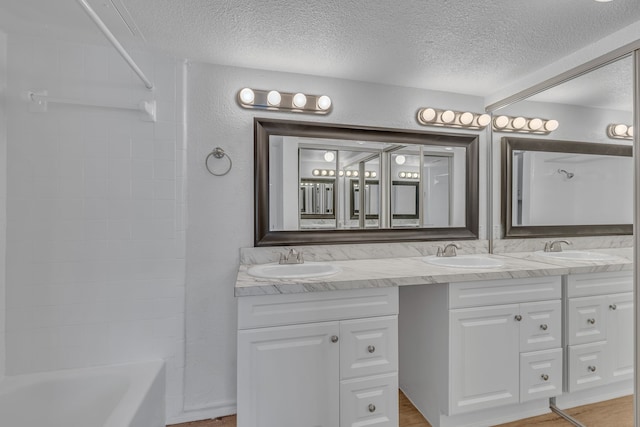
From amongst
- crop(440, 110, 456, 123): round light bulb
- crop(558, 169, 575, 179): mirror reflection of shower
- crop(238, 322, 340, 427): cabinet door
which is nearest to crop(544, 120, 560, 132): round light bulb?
crop(558, 169, 575, 179): mirror reflection of shower

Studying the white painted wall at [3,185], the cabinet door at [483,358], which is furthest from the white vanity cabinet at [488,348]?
the white painted wall at [3,185]

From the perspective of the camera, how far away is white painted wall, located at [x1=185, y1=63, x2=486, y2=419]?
189 cm

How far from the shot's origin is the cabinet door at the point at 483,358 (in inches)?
65.7

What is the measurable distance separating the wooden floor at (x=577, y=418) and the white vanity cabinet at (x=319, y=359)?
389 millimetres

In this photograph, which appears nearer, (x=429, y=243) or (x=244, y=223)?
(x=244, y=223)

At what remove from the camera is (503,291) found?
1.73m

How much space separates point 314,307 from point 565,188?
1.73 m

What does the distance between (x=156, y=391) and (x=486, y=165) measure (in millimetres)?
2767

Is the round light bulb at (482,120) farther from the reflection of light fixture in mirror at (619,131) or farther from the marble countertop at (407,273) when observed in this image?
the marble countertop at (407,273)

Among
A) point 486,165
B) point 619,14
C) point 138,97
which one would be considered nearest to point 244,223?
point 138,97

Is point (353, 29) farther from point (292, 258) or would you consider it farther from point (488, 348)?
point (488, 348)

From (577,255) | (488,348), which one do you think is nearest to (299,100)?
(488,348)

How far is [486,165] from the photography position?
8.07 feet

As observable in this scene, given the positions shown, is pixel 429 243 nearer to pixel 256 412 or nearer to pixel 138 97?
pixel 256 412
